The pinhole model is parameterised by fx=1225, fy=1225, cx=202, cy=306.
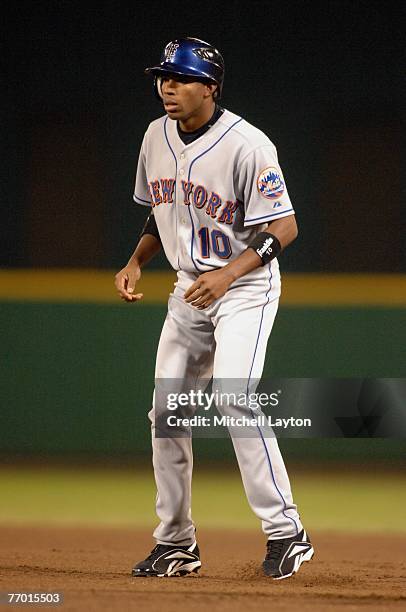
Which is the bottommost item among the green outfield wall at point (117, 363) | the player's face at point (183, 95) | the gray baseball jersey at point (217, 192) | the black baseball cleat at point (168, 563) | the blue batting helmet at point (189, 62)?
the black baseball cleat at point (168, 563)

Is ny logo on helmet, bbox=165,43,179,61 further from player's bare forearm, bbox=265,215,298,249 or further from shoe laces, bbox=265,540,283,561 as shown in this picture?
shoe laces, bbox=265,540,283,561

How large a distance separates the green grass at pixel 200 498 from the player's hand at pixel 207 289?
6.00ft

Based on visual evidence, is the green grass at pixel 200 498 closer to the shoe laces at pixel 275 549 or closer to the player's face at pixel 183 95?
the shoe laces at pixel 275 549

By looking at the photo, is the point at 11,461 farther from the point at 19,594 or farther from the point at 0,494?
the point at 19,594

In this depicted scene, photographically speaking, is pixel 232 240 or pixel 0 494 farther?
pixel 0 494

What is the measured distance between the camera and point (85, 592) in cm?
340

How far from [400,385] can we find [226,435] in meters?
0.96

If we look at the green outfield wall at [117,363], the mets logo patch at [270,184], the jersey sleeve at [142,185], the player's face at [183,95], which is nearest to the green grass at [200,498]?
the green outfield wall at [117,363]

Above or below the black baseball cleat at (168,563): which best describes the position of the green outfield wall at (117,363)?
above

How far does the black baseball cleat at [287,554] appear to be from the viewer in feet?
11.9

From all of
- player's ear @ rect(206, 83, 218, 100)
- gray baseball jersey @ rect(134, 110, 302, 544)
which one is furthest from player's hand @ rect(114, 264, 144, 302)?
player's ear @ rect(206, 83, 218, 100)

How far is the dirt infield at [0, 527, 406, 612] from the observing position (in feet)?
10.8

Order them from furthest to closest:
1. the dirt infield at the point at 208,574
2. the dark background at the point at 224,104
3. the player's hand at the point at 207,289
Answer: the dark background at the point at 224,104 → the player's hand at the point at 207,289 → the dirt infield at the point at 208,574

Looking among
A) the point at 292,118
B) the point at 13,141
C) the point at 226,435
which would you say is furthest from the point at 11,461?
the point at 292,118
